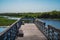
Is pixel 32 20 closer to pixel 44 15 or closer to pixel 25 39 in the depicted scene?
pixel 25 39

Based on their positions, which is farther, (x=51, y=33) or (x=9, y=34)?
(x=51, y=33)

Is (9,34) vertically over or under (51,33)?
over

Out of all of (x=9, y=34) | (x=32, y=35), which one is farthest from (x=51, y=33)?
(x=32, y=35)

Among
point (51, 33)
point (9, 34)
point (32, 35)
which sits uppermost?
point (9, 34)

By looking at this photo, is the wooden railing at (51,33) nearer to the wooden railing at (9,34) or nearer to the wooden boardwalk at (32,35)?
the wooden boardwalk at (32,35)

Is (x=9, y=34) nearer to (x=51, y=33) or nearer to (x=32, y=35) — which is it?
(x=51, y=33)

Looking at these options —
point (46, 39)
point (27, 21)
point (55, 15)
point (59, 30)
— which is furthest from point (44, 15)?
point (59, 30)

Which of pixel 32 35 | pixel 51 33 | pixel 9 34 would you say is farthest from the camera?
pixel 32 35

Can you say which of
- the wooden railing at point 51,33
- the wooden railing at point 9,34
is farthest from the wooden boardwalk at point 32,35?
the wooden railing at point 9,34

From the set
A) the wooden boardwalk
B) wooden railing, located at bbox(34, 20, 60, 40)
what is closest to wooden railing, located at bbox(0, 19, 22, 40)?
the wooden boardwalk

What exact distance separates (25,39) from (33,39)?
0.95ft

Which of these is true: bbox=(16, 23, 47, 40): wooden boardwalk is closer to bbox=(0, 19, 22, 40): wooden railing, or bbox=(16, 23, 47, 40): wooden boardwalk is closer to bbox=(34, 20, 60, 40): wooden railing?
bbox=(34, 20, 60, 40): wooden railing

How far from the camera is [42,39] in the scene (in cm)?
691

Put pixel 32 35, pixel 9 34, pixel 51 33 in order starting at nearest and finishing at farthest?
1. pixel 9 34
2. pixel 51 33
3. pixel 32 35
